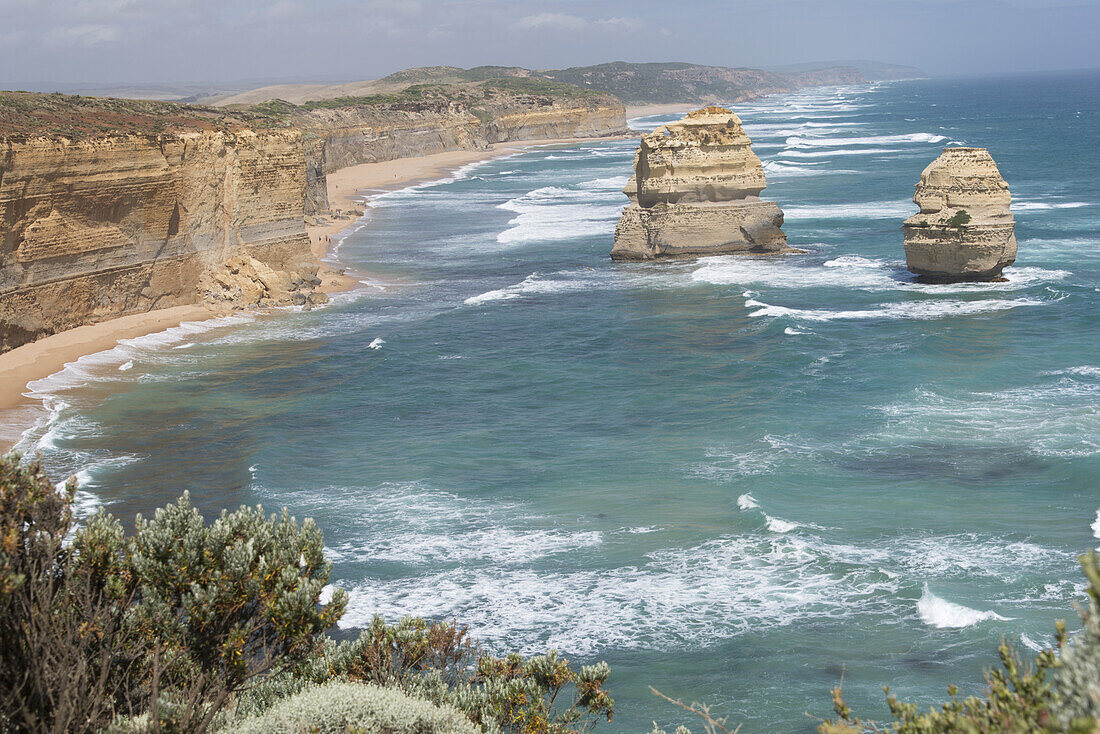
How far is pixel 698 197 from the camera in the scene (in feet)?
149

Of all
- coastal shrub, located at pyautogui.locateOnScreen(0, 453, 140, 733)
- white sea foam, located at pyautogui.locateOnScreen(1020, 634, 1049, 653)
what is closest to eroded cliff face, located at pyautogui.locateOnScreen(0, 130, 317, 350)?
coastal shrub, located at pyautogui.locateOnScreen(0, 453, 140, 733)

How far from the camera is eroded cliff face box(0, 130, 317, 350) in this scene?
105ft

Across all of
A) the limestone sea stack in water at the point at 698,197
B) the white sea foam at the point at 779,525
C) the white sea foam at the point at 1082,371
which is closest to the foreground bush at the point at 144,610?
the white sea foam at the point at 779,525

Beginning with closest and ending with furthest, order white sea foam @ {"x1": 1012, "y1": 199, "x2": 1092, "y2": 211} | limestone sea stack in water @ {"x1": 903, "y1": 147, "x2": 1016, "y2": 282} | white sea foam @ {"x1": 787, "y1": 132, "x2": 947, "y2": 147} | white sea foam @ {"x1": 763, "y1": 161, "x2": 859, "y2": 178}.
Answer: limestone sea stack in water @ {"x1": 903, "y1": 147, "x2": 1016, "y2": 282} → white sea foam @ {"x1": 1012, "y1": 199, "x2": 1092, "y2": 211} → white sea foam @ {"x1": 763, "y1": 161, "x2": 859, "y2": 178} → white sea foam @ {"x1": 787, "y1": 132, "x2": 947, "y2": 147}

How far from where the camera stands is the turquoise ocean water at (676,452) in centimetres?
1616

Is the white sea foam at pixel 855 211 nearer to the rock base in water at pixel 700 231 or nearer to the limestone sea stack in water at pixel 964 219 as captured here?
the rock base in water at pixel 700 231

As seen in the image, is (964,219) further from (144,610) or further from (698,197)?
(144,610)

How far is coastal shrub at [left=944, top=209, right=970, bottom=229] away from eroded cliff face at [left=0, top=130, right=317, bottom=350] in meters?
24.7

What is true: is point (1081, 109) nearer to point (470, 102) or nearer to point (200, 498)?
point (470, 102)

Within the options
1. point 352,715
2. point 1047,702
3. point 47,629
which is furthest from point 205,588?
point 1047,702

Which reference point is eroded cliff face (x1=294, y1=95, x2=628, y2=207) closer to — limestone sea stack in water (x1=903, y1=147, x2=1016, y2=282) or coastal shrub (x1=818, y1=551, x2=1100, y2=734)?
limestone sea stack in water (x1=903, y1=147, x2=1016, y2=282)

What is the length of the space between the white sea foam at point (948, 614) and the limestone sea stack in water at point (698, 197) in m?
30.7

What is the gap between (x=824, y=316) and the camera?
3603 cm

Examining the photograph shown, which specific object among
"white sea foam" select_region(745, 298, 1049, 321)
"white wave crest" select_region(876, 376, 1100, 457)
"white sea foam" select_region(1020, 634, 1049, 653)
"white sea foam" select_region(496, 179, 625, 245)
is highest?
"white sea foam" select_region(496, 179, 625, 245)
